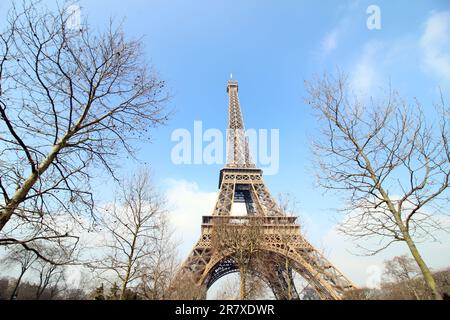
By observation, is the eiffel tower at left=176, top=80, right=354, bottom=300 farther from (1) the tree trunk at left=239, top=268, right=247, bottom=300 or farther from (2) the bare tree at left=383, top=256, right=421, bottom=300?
(2) the bare tree at left=383, top=256, right=421, bottom=300

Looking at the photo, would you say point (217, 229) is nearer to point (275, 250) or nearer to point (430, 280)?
point (275, 250)

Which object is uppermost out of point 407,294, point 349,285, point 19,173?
point 19,173

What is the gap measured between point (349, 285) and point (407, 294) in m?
31.2

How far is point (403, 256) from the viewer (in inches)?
1937

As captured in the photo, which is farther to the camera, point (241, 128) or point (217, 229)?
point (241, 128)

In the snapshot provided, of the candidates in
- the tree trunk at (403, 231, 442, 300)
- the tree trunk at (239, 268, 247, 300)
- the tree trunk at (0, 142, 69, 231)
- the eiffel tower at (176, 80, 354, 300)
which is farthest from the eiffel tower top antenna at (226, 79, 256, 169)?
the tree trunk at (0, 142, 69, 231)

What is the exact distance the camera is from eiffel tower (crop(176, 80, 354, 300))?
22.7 m

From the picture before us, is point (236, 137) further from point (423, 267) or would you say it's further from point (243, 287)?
point (423, 267)

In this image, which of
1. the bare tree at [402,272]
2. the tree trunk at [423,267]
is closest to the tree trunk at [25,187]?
the tree trunk at [423,267]

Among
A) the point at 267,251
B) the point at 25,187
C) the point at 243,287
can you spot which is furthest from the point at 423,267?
the point at 267,251

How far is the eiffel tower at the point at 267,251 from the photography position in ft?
74.3
